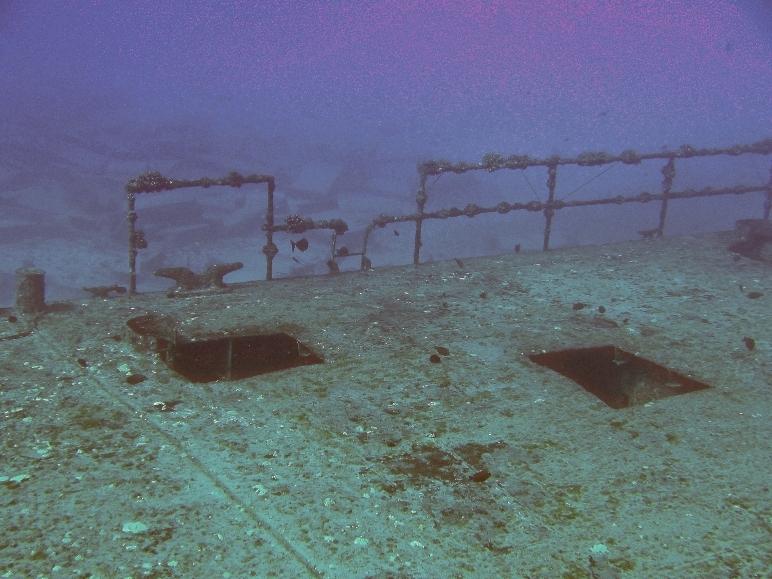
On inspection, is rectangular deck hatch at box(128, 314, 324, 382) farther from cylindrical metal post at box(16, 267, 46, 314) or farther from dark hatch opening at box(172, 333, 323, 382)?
cylindrical metal post at box(16, 267, 46, 314)

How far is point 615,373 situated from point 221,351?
2481 millimetres

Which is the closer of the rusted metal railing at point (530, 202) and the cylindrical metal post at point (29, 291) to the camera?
the cylindrical metal post at point (29, 291)

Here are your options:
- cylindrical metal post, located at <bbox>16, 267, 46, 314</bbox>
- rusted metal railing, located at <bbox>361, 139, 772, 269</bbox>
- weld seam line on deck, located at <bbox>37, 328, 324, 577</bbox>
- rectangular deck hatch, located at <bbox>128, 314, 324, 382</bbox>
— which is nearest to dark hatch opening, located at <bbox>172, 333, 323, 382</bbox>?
rectangular deck hatch, located at <bbox>128, 314, 324, 382</bbox>

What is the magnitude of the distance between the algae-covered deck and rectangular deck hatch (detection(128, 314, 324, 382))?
2cm

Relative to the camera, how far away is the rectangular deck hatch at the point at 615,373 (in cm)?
383

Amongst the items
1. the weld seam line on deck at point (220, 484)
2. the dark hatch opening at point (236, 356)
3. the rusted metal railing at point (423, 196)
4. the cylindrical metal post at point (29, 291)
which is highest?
the rusted metal railing at point (423, 196)

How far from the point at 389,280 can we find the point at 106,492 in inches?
131

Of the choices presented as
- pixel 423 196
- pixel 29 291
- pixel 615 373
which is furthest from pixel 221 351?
pixel 423 196

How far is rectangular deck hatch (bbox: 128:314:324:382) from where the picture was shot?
3.97m

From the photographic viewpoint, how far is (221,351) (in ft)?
13.4

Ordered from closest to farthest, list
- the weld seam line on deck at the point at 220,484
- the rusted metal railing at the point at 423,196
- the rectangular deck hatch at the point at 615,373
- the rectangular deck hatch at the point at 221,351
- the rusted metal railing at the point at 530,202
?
the weld seam line on deck at the point at 220,484 → the rectangular deck hatch at the point at 615,373 → the rectangular deck hatch at the point at 221,351 → the rusted metal railing at the point at 423,196 → the rusted metal railing at the point at 530,202

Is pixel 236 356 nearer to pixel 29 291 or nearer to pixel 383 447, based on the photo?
pixel 29 291

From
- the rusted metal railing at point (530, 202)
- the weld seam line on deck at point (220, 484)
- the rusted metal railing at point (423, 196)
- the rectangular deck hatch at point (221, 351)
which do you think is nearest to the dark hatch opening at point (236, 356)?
the rectangular deck hatch at point (221, 351)

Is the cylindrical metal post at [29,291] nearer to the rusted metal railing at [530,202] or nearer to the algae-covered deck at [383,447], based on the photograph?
the algae-covered deck at [383,447]
